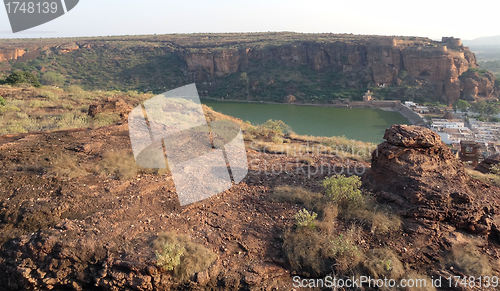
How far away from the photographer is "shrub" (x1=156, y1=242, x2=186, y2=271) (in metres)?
3.28

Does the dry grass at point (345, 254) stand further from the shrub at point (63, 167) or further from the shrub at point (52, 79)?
the shrub at point (52, 79)

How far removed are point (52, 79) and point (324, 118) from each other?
34490 mm

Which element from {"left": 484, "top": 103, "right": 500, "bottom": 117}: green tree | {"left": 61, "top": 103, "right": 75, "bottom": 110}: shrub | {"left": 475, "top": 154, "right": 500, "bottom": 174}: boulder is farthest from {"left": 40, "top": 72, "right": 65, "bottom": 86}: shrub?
{"left": 484, "top": 103, "right": 500, "bottom": 117}: green tree

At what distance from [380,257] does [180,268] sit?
261 centimetres

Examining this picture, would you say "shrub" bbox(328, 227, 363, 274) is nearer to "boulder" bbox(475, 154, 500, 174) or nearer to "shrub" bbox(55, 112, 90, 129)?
"boulder" bbox(475, 154, 500, 174)

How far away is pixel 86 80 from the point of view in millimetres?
39031

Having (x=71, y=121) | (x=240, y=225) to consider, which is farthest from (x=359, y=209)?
(x=71, y=121)

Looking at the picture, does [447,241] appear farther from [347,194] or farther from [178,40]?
[178,40]

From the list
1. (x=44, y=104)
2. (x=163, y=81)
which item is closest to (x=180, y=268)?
(x=44, y=104)

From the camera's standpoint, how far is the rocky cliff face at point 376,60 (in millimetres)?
35125

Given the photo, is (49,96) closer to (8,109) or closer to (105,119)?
(8,109)

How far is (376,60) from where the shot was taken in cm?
3888

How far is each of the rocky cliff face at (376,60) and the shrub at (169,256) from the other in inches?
1552

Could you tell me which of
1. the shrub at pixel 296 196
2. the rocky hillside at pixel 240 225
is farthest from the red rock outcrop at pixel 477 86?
the shrub at pixel 296 196
